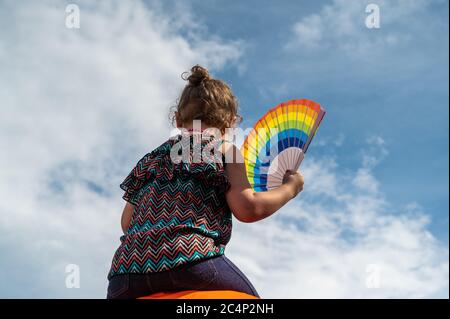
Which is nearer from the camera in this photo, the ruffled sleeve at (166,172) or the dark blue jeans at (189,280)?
the dark blue jeans at (189,280)

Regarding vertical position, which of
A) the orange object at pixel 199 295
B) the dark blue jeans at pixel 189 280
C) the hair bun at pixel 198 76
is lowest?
the orange object at pixel 199 295

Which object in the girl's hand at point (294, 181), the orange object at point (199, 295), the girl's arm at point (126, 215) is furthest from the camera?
the girl's arm at point (126, 215)

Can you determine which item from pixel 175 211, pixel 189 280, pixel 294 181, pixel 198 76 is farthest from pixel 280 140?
pixel 189 280

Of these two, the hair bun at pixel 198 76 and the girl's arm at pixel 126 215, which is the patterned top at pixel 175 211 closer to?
the girl's arm at pixel 126 215

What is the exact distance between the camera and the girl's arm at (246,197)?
2770 mm

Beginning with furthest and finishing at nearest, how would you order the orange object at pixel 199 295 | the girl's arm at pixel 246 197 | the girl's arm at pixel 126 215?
1. the girl's arm at pixel 126 215
2. the girl's arm at pixel 246 197
3. the orange object at pixel 199 295

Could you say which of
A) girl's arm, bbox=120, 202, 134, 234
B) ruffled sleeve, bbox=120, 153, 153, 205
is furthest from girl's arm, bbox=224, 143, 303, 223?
girl's arm, bbox=120, 202, 134, 234

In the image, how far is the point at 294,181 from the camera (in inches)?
122

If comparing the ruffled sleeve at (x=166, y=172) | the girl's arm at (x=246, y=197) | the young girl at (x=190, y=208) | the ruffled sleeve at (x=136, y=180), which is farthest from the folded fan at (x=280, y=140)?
the ruffled sleeve at (x=136, y=180)

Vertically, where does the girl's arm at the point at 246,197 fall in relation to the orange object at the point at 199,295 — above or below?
above

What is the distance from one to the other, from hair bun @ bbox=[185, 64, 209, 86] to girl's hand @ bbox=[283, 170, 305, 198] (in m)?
0.75

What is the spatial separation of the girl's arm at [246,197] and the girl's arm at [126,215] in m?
0.70

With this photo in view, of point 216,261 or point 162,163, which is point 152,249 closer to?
point 216,261
